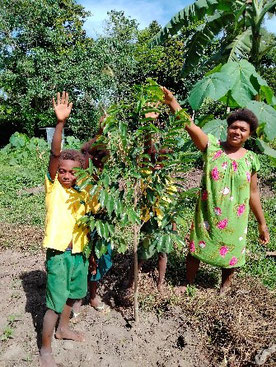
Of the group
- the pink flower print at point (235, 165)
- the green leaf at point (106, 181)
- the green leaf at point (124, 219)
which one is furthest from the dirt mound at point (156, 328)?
the green leaf at point (106, 181)

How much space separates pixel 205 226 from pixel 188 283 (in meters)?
0.64

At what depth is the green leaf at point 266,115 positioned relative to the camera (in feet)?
9.75

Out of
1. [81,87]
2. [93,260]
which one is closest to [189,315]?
[93,260]

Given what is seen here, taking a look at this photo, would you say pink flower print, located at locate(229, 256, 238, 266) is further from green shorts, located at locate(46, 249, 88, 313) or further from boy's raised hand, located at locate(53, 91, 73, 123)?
boy's raised hand, located at locate(53, 91, 73, 123)

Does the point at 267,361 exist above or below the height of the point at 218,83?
below

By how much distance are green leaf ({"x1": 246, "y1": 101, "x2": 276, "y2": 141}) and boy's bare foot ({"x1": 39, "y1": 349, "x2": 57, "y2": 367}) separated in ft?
7.72

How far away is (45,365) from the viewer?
2141mm

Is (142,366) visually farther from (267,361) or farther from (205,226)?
(205,226)

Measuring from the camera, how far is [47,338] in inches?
84.7

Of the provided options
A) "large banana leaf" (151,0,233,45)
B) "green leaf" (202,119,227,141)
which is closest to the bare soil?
"green leaf" (202,119,227,141)

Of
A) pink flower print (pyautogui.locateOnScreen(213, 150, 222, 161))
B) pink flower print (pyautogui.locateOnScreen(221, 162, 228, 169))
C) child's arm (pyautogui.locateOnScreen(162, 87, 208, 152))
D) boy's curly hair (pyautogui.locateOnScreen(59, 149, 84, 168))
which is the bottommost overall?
boy's curly hair (pyautogui.locateOnScreen(59, 149, 84, 168))

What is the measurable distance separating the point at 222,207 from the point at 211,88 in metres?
0.98

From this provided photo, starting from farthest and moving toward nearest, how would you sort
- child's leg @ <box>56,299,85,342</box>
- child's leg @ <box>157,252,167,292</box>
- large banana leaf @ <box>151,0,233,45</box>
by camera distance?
large banana leaf @ <box>151,0,233,45</box>, child's leg @ <box>157,252,167,292</box>, child's leg @ <box>56,299,85,342</box>

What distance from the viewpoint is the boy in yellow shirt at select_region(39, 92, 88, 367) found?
6.83ft
